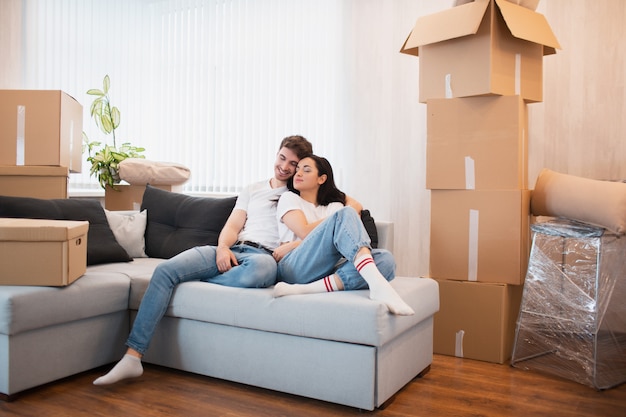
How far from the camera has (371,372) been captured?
1930 mm

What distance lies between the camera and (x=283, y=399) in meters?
2.09

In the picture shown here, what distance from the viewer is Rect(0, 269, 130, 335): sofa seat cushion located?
1.96 metres

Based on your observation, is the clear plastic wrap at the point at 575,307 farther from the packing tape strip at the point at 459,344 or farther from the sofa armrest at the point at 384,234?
the sofa armrest at the point at 384,234

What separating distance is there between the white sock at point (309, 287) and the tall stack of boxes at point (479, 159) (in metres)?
0.81

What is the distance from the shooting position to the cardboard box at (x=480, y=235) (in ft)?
8.59

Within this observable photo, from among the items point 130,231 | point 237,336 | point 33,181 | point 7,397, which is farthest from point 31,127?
point 237,336

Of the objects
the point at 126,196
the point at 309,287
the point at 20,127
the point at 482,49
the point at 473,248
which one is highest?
the point at 482,49

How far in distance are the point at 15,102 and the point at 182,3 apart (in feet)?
6.08

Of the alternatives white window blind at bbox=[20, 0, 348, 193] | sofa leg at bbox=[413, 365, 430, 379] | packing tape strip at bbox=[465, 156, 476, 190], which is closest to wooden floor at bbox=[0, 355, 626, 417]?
sofa leg at bbox=[413, 365, 430, 379]

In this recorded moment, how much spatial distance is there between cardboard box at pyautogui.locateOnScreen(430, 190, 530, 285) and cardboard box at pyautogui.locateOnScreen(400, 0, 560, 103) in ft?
1.57

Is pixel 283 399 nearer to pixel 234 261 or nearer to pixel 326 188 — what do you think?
pixel 234 261

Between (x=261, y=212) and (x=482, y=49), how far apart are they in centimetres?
122

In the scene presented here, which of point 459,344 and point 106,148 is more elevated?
point 106,148

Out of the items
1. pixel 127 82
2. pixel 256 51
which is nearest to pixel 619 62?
pixel 256 51
